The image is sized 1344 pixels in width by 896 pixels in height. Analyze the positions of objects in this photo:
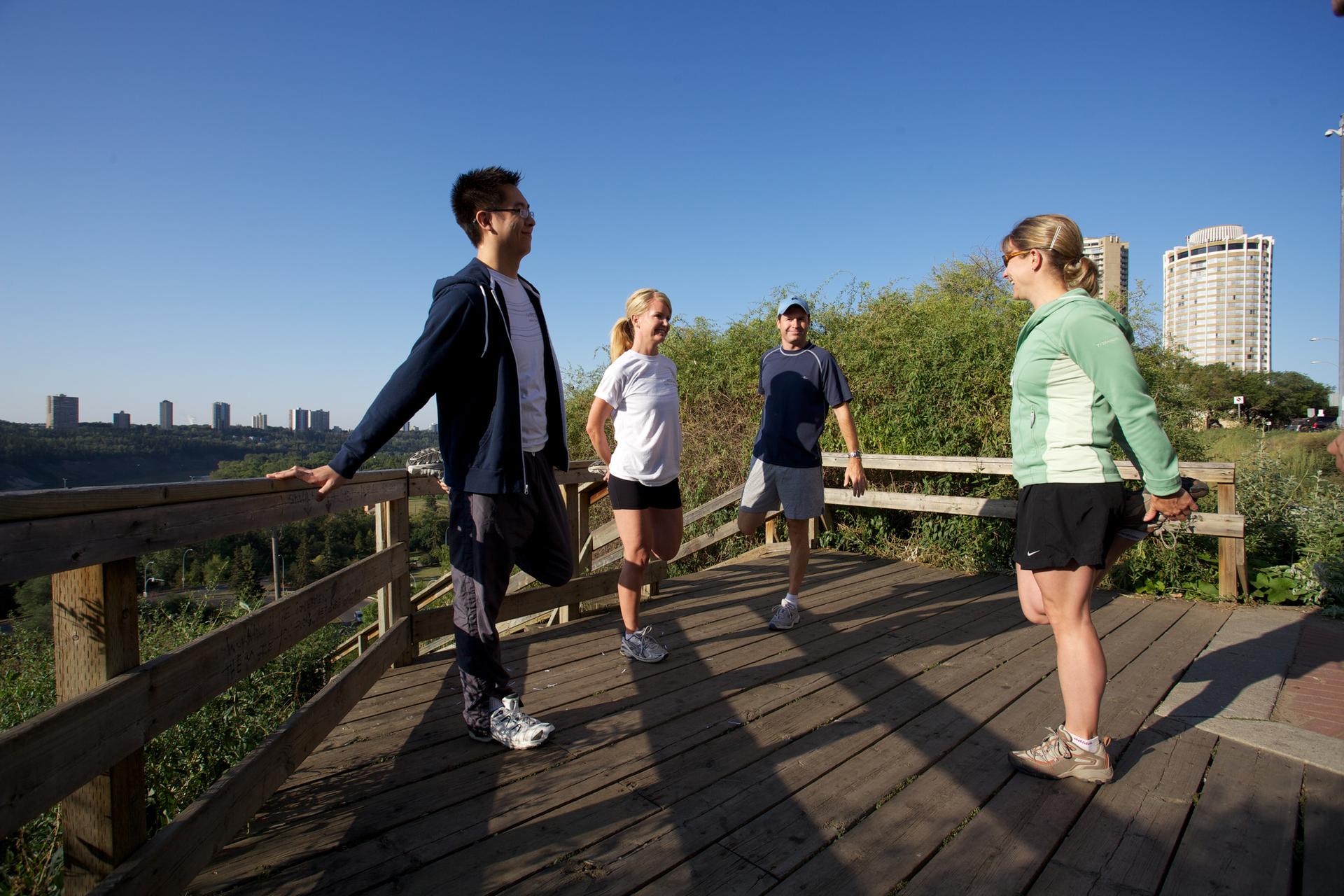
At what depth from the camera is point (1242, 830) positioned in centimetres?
184

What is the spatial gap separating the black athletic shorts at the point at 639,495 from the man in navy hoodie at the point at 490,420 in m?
0.71

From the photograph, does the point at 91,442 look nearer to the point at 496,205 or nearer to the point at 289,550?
the point at 289,550

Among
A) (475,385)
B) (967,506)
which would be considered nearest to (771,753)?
(475,385)

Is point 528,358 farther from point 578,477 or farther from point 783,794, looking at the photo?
point 578,477

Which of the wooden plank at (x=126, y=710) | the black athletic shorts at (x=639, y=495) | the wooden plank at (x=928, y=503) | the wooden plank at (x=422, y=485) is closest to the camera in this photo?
the wooden plank at (x=126, y=710)

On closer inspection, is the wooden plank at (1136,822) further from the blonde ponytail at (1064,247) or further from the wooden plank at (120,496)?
the wooden plank at (120,496)

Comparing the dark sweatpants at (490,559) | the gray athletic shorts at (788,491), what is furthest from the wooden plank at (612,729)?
the gray athletic shorts at (788,491)

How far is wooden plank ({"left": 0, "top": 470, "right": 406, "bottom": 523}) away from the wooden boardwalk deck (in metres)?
0.90

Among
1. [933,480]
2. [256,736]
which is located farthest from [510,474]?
[933,480]

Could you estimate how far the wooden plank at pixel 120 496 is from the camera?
1121 millimetres

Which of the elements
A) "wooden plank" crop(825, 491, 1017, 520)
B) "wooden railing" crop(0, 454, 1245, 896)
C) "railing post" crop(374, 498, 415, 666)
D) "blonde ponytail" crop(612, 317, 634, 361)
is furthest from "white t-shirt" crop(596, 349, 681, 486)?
"wooden plank" crop(825, 491, 1017, 520)

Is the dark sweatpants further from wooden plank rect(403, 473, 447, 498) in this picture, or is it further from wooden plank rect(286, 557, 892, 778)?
wooden plank rect(403, 473, 447, 498)

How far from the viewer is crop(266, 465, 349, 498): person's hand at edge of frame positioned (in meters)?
1.93

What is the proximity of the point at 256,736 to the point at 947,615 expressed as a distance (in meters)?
4.64
